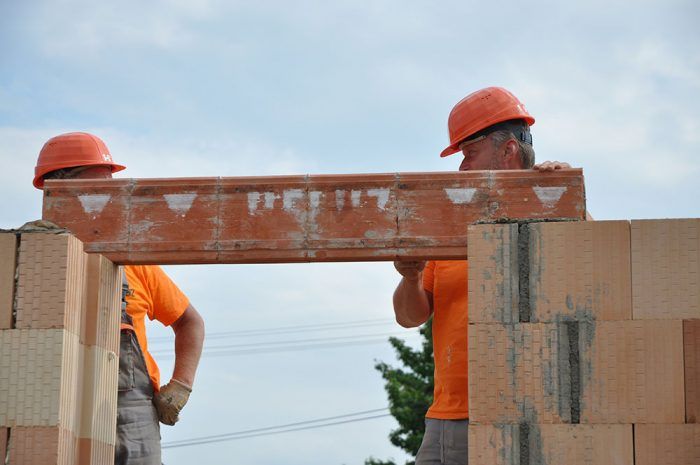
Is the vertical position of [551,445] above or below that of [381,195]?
below

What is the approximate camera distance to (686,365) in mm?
5113

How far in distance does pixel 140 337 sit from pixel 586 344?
8.82 feet

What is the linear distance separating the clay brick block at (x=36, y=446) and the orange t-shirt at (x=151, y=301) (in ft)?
4.72

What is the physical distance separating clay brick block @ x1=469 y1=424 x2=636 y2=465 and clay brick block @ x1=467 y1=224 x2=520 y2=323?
0.46 metres

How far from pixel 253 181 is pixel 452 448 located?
5.37 ft

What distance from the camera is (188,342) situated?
288 inches

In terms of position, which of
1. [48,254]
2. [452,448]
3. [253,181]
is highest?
[253,181]

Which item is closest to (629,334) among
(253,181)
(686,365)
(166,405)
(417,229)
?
(686,365)

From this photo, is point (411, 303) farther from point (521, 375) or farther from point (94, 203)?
point (94, 203)

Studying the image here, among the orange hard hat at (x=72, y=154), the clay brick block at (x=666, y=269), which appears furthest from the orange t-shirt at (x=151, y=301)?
the clay brick block at (x=666, y=269)

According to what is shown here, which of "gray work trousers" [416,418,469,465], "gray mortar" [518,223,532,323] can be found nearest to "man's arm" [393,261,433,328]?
"gray work trousers" [416,418,469,465]

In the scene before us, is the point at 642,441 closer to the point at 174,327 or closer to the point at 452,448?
the point at 452,448

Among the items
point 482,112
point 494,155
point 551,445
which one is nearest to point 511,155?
point 494,155

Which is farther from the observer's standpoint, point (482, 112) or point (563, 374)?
point (482, 112)
